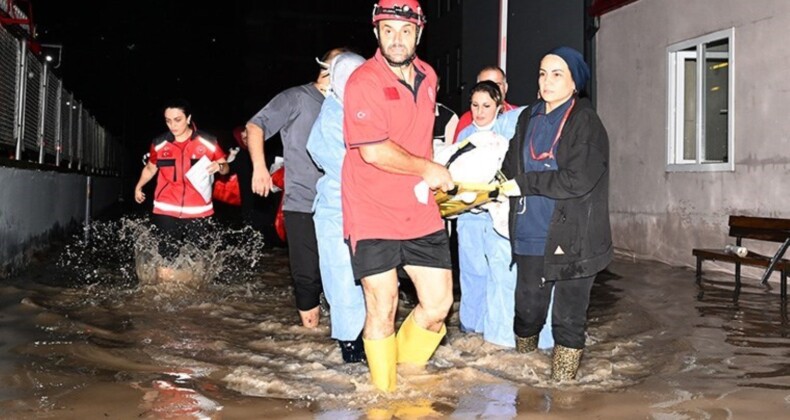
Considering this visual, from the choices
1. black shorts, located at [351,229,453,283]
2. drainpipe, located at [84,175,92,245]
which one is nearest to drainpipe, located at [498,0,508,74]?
black shorts, located at [351,229,453,283]

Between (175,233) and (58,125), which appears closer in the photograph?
(175,233)

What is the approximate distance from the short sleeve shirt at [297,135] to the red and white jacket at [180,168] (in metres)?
2.22

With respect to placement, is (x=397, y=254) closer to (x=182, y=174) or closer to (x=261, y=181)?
(x=261, y=181)

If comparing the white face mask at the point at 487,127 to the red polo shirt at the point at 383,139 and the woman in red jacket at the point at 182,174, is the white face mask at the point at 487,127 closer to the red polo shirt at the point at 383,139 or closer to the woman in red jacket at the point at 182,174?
the red polo shirt at the point at 383,139

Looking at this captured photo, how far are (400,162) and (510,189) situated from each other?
91 cm

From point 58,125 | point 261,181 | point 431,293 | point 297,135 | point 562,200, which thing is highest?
point 58,125

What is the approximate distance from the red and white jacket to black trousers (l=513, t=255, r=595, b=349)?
3988mm

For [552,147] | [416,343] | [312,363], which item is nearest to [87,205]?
[312,363]

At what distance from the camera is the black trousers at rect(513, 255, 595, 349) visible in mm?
4594

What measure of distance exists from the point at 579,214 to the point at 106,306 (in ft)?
14.6

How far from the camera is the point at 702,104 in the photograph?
1135 cm

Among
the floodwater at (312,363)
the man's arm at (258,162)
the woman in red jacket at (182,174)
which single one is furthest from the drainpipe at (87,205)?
the man's arm at (258,162)

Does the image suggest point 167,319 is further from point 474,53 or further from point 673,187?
point 474,53

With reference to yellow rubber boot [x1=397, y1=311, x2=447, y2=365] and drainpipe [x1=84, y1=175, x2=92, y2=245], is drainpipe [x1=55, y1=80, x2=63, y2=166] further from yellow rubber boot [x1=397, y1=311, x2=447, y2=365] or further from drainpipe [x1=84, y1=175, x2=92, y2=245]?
yellow rubber boot [x1=397, y1=311, x2=447, y2=365]
